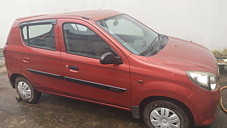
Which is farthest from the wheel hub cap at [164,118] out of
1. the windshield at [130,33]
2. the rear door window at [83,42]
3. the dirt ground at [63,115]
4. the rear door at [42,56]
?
the rear door at [42,56]

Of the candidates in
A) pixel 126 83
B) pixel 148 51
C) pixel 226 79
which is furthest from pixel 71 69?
pixel 226 79

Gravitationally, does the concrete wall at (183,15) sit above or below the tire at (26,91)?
above

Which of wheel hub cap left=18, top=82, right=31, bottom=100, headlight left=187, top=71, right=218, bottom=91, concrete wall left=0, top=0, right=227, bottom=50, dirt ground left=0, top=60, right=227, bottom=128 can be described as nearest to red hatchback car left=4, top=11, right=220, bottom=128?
headlight left=187, top=71, right=218, bottom=91

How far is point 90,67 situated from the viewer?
314 centimetres

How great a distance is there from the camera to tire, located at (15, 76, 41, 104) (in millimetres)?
4020

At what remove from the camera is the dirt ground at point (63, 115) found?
3.43 meters

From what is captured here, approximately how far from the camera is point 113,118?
355 cm

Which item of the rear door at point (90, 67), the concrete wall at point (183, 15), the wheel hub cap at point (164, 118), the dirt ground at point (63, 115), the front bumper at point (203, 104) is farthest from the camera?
the concrete wall at point (183, 15)

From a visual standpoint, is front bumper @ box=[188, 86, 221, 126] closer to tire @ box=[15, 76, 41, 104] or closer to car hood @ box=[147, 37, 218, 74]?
car hood @ box=[147, 37, 218, 74]

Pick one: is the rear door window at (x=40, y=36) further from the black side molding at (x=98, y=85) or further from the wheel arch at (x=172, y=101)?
the wheel arch at (x=172, y=101)

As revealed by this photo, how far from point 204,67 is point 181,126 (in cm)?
81

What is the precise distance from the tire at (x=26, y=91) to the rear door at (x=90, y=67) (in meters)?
0.97

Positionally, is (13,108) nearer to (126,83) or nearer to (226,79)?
(126,83)

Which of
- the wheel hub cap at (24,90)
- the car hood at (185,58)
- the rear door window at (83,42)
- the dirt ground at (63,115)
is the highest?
the rear door window at (83,42)
